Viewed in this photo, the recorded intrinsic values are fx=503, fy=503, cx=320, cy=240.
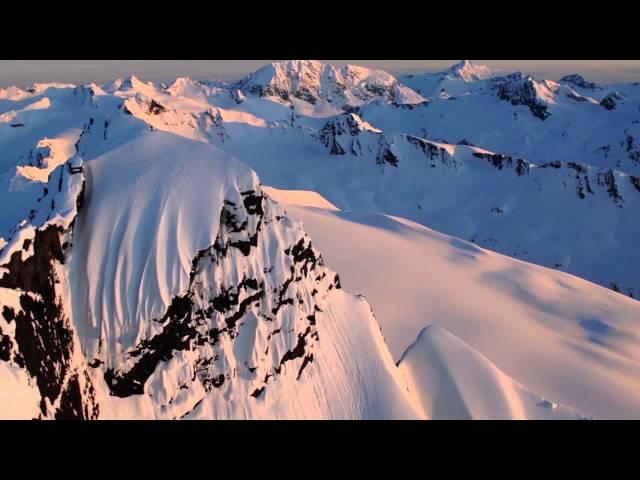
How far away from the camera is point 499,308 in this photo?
49.8m

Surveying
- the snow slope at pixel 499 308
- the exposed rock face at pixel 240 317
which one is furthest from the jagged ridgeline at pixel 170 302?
the snow slope at pixel 499 308

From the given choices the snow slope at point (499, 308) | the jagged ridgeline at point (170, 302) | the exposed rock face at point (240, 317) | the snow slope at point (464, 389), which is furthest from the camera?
the snow slope at point (499, 308)

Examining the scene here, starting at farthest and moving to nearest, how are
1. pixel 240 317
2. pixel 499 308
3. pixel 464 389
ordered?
pixel 499 308 < pixel 464 389 < pixel 240 317

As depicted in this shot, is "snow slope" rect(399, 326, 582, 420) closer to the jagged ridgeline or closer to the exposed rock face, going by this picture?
the jagged ridgeline

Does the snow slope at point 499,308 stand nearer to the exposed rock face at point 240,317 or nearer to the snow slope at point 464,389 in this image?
the snow slope at point 464,389

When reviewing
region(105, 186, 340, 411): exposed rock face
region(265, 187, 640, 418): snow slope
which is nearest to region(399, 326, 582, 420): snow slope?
region(265, 187, 640, 418): snow slope

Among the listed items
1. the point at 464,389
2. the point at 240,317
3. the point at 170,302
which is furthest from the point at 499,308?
the point at 170,302

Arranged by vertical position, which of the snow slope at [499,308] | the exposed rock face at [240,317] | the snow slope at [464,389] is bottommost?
the snow slope at [499,308]

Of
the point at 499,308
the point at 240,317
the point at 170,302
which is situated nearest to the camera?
the point at 170,302

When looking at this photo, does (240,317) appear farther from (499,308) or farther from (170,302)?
(499,308)

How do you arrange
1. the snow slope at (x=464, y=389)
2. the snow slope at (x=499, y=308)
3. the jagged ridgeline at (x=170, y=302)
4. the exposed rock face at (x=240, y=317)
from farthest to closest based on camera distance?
the snow slope at (x=499, y=308) < the snow slope at (x=464, y=389) < the exposed rock face at (x=240, y=317) < the jagged ridgeline at (x=170, y=302)

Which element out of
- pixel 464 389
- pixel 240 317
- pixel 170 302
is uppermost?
pixel 170 302

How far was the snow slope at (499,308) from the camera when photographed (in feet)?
122

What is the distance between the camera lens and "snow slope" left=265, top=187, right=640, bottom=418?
37.3 m
